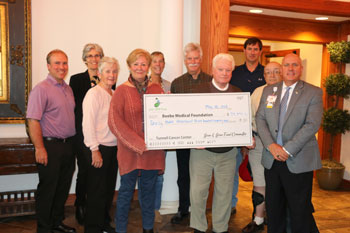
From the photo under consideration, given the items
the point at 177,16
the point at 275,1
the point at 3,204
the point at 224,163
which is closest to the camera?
the point at 224,163

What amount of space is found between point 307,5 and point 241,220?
2.75m

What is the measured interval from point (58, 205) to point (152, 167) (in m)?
1.05

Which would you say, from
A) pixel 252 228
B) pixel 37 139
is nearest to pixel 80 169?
pixel 37 139

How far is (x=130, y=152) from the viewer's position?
265cm

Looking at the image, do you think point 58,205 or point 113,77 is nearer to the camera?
point 113,77

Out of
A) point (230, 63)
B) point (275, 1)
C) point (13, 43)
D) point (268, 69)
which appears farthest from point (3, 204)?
point (275, 1)

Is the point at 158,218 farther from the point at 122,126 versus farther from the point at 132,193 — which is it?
the point at 122,126

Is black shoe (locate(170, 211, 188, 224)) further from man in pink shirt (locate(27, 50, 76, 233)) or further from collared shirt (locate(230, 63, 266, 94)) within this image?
collared shirt (locate(230, 63, 266, 94))

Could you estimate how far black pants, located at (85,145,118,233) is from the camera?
2789 mm

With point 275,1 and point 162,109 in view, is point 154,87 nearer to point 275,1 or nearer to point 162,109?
point 162,109

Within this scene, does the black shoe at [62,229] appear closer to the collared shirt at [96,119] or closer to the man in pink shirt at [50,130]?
the man in pink shirt at [50,130]

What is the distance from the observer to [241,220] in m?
3.65

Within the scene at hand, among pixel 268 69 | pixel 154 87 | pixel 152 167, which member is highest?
pixel 268 69

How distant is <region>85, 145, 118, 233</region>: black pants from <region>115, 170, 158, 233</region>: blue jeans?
0.18 m
